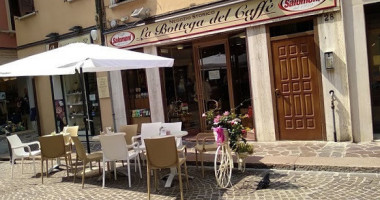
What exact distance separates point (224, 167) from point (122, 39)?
633 cm

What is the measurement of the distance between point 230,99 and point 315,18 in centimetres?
288

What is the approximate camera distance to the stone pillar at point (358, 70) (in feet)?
23.6

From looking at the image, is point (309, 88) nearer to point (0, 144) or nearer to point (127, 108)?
point (127, 108)

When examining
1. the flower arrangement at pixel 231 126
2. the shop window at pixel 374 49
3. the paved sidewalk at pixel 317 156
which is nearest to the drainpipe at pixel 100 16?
the paved sidewalk at pixel 317 156

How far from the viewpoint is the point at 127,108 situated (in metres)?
11.0

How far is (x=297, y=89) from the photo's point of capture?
7957 mm

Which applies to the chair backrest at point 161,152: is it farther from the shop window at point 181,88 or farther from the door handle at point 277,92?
the shop window at point 181,88

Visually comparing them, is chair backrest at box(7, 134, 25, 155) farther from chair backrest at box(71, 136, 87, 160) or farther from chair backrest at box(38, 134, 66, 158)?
chair backrest at box(71, 136, 87, 160)

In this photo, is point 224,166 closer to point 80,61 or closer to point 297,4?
point 80,61

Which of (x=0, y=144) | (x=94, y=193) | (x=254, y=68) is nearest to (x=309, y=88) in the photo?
(x=254, y=68)


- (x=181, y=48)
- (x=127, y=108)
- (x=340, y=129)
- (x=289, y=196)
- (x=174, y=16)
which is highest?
(x=174, y=16)

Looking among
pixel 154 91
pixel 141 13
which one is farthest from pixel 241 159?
pixel 141 13

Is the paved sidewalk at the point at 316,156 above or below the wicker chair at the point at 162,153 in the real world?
below

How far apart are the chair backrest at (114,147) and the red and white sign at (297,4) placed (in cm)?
445
